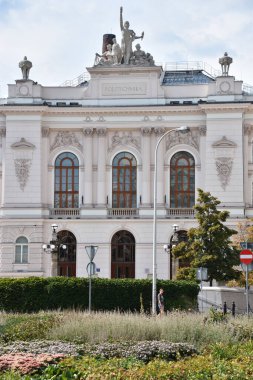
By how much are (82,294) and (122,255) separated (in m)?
26.2

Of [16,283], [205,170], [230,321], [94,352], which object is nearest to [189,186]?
[205,170]

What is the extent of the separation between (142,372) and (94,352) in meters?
4.11

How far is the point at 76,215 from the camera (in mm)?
69688

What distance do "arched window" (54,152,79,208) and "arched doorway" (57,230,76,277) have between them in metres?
Answer: 2.67

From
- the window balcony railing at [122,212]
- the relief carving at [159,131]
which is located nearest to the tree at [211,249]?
the window balcony railing at [122,212]

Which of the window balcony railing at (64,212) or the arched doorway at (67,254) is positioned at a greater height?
the window balcony railing at (64,212)

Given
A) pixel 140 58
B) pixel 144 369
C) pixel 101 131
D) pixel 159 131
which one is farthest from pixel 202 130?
pixel 144 369

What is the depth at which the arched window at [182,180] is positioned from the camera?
6981 cm

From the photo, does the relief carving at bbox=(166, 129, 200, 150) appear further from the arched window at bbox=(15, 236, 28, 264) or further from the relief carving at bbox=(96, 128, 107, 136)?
the arched window at bbox=(15, 236, 28, 264)

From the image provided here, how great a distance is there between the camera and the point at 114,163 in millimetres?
70812

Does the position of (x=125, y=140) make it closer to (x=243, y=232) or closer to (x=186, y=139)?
(x=186, y=139)

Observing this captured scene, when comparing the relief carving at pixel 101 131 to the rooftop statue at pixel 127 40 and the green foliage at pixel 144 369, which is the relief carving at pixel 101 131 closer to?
the rooftop statue at pixel 127 40

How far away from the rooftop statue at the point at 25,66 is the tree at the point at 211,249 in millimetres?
23653

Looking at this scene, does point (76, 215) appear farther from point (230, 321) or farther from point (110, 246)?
point (230, 321)
